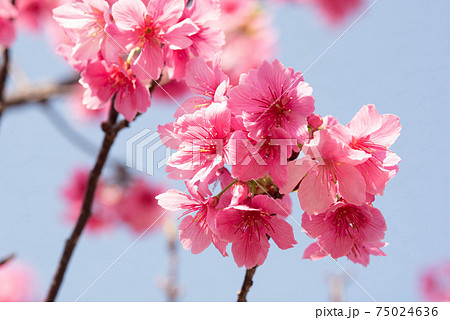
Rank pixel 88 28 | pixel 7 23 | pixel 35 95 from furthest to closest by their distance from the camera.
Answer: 1. pixel 35 95
2. pixel 7 23
3. pixel 88 28

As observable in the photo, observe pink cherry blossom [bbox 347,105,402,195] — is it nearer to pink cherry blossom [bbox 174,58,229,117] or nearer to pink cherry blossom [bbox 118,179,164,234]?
pink cherry blossom [bbox 174,58,229,117]

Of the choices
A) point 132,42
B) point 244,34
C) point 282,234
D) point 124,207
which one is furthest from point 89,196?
point 244,34

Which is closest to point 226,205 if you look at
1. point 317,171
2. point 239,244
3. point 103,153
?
point 239,244

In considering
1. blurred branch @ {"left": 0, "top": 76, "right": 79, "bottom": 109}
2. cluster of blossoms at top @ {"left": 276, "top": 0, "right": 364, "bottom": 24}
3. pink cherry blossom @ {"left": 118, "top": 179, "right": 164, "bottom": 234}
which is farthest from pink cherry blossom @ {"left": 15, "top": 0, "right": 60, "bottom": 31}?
cluster of blossoms at top @ {"left": 276, "top": 0, "right": 364, "bottom": 24}

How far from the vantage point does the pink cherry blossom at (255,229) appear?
0.90 metres

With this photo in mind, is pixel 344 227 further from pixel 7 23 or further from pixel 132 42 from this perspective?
pixel 7 23

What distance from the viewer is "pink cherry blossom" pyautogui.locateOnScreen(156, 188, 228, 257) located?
0.94m

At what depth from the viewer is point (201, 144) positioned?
3.01 feet

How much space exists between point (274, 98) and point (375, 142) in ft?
0.80

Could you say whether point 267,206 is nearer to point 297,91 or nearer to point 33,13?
point 297,91

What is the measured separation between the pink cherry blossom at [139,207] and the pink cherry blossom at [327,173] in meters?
1.49

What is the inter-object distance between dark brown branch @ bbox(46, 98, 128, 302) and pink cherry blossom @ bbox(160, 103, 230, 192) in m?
0.33

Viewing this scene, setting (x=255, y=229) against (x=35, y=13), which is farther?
(x=35, y=13)

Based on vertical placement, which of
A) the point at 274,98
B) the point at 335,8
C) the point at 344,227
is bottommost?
the point at 344,227
